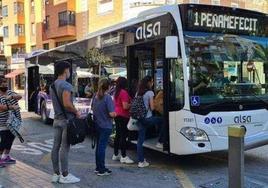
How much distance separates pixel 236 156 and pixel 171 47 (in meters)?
2.99

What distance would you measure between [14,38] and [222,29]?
53340 millimetres

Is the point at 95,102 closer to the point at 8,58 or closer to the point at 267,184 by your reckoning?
the point at 267,184

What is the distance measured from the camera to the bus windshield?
25.6 feet

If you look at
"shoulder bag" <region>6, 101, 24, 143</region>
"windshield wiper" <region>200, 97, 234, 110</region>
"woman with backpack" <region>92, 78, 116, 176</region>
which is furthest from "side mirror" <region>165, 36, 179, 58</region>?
"shoulder bag" <region>6, 101, 24, 143</region>

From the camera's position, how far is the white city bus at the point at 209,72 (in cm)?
771

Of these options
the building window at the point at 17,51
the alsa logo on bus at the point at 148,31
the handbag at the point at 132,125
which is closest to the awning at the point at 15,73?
the building window at the point at 17,51

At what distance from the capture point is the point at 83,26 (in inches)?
1650

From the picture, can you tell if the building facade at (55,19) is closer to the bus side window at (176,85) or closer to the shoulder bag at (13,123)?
the shoulder bag at (13,123)

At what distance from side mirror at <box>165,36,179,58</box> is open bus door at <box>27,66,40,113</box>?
1125 centimetres

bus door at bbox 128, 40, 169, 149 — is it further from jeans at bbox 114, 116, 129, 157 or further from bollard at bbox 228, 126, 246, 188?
bollard at bbox 228, 126, 246, 188

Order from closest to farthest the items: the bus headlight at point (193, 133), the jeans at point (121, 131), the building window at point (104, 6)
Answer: the bus headlight at point (193, 133) < the jeans at point (121, 131) < the building window at point (104, 6)

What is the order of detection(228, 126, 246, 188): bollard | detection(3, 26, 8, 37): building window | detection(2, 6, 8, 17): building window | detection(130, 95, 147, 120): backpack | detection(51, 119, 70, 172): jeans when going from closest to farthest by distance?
detection(228, 126, 246, 188): bollard
detection(51, 119, 70, 172): jeans
detection(130, 95, 147, 120): backpack
detection(3, 26, 8, 37): building window
detection(2, 6, 8, 17): building window

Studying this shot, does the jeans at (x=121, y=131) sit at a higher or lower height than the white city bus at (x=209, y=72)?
lower

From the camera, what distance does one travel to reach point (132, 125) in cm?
852
